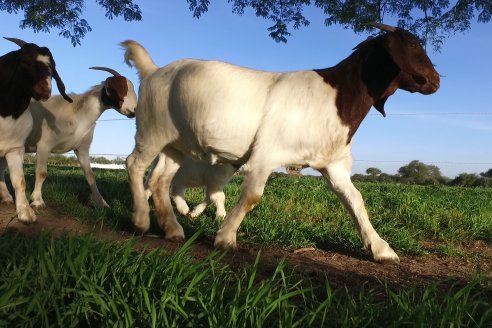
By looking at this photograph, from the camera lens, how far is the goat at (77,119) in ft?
20.4

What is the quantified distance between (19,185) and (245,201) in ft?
7.63

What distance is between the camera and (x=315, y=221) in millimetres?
5871

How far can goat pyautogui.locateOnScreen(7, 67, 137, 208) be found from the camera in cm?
622

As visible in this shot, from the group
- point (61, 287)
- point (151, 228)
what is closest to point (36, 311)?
point (61, 287)

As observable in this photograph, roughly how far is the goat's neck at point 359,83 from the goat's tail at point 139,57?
191cm

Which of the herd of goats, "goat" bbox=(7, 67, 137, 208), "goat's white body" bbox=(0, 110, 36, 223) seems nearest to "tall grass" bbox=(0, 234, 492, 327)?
the herd of goats

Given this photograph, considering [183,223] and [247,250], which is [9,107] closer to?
[183,223]

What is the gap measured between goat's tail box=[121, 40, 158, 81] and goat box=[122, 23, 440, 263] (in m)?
0.73

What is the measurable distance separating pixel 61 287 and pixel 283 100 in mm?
2323

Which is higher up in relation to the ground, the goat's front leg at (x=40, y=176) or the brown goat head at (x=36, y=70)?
the brown goat head at (x=36, y=70)

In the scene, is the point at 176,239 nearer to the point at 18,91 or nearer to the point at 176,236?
the point at 176,236

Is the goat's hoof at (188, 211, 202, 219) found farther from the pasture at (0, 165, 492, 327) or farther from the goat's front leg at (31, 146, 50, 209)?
the goat's front leg at (31, 146, 50, 209)

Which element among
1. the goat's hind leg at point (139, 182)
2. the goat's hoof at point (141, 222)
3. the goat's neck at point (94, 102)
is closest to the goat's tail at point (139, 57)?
the goat's hind leg at point (139, 182)

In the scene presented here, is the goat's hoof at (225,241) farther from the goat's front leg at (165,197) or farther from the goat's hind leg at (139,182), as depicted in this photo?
the goat's hind leg at (139,182)
